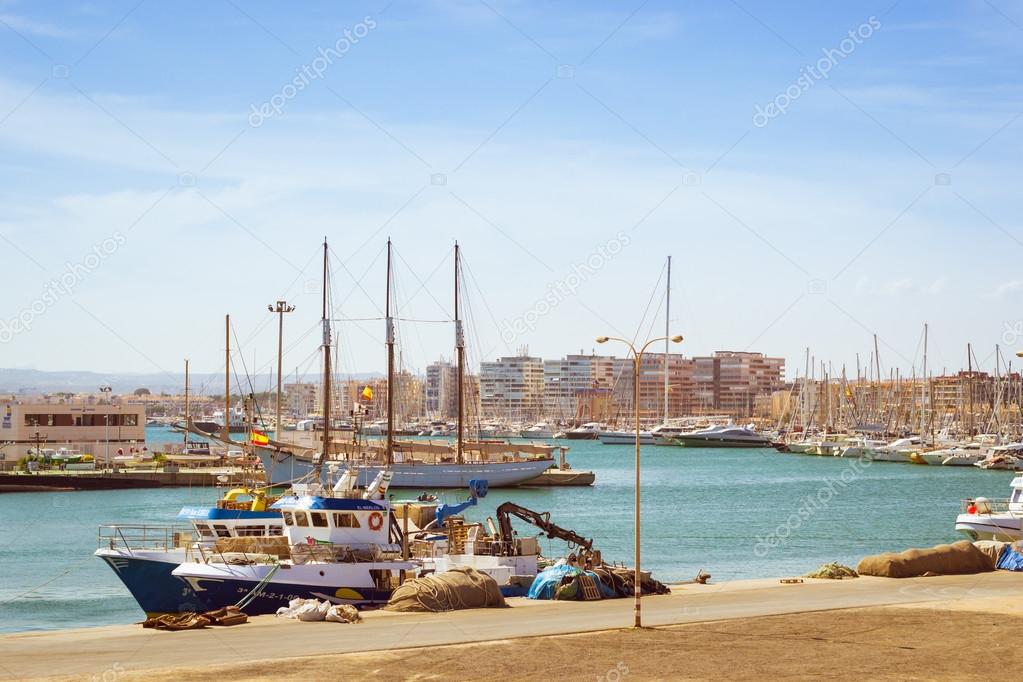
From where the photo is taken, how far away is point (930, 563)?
1736 inches

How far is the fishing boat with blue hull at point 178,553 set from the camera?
40.8m

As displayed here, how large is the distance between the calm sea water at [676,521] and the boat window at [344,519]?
7.68 metres

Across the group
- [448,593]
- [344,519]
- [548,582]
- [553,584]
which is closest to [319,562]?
[344,519]

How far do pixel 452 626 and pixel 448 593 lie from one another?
3.39m

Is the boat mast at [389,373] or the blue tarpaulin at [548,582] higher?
the boat mast at [389,373]

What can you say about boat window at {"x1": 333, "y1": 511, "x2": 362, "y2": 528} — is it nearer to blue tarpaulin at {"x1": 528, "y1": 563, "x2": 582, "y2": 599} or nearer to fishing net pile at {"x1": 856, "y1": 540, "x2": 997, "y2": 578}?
blue tarpaulin at {"x1": 528, "y1": 563, "x2": 582, "y2": 599}

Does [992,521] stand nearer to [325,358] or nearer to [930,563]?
[930,563]

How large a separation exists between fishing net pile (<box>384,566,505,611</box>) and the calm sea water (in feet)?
36.6

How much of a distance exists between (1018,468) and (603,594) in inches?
4436

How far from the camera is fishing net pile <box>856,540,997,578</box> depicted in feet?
143

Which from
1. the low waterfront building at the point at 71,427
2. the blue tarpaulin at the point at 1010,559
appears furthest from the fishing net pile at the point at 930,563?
the low waterfront building at the point at 71,427

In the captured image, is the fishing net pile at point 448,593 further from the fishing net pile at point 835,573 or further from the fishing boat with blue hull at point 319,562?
the fishing net pile at point 835,573

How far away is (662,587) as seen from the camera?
41406mm

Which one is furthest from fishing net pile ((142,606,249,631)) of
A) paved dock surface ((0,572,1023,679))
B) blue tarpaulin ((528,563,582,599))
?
blue tarpaulin ((528,563,582,599))
